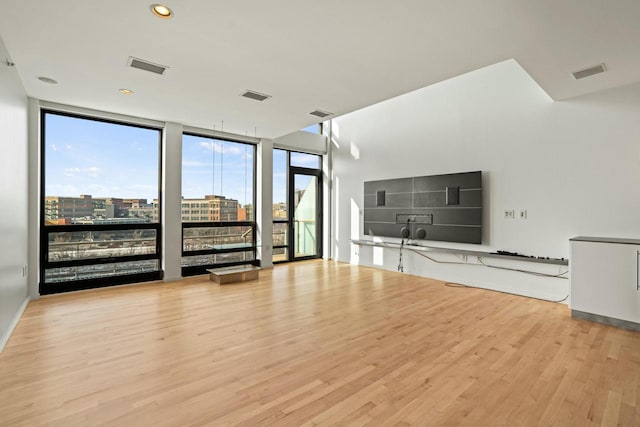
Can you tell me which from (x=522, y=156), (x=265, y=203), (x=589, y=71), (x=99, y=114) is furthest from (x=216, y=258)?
(x=589, y=71)

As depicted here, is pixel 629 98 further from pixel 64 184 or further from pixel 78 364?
pixel 64 184

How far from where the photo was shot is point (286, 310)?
151 inches

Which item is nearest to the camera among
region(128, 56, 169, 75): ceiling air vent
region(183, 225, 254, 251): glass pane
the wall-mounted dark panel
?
region(128, 56, 169, 75): ceiling air vent

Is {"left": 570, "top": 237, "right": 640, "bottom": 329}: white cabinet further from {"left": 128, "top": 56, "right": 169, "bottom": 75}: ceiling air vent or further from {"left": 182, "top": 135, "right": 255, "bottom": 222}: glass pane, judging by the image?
{"left": 182, "top": 135, "right": 255, "bottom": 222}: glass pane

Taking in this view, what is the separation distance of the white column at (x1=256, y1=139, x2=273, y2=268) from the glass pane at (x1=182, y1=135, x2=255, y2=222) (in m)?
0.19

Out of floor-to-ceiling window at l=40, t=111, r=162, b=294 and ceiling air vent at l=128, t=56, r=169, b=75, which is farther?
floor-to-ceiling window at l=40, t=111, r=162, b=294

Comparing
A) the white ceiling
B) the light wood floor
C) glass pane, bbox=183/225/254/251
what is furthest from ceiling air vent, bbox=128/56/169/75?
glass pane, bbox=183/225/254/251

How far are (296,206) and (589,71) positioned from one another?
5601mm

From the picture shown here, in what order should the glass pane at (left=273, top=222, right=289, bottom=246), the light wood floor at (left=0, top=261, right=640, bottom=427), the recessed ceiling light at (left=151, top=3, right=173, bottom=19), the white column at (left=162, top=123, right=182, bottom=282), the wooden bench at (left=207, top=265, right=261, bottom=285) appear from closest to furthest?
the light wood floor at (left=0, top=261, right=640, bottom=427)
the recessed ceiling light at (left=151, top=3, right=173, bottom=19)
the wooden bench at (left=207, top=265, right=261, bottom=285)
the white column at (left=162, top=123, right=182, bottom=282)
the glass pane at (left=273, top=222, right=289, bottom=246)

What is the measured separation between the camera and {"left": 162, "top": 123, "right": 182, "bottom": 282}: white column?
17.8 feet

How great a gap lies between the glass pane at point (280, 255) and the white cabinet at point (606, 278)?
17.4ft

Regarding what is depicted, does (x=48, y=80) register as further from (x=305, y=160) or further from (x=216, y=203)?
(x=305, y=160)

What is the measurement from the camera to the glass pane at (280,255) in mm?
7137

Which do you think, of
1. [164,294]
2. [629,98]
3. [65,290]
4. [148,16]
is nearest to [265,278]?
[164,294]
